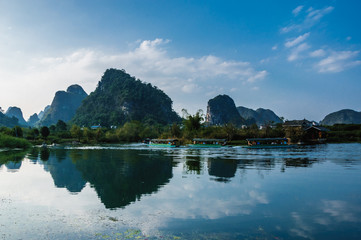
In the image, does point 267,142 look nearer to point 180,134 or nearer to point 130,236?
point 180,134

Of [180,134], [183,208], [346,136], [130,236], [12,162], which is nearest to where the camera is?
[130,236]

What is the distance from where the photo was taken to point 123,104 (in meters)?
164

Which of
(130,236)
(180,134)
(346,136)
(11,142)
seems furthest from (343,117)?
(130,236)

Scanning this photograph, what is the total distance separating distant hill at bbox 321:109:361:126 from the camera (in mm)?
180125

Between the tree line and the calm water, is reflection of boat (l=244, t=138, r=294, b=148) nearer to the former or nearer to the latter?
the tree line

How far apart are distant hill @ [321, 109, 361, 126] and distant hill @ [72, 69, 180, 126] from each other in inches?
4350

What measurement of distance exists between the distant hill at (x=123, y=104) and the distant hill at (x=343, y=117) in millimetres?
110484

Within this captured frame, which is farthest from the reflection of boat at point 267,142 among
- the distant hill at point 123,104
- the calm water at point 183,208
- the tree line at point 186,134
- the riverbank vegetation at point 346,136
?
the distant hill at point 123,104

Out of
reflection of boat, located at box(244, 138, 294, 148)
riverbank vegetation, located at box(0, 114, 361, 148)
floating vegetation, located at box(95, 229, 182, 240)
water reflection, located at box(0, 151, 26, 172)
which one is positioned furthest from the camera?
riverbank vegetation, located at box(0, 114, 361, 148)

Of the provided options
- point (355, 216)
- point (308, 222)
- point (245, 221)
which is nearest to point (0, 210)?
point (245, 221)

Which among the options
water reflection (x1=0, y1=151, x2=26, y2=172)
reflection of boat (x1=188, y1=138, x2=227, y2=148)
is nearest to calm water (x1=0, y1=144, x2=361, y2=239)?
water reflection (x1=0, y1=151, x2=26, y2=172)

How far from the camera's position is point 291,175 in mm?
18406

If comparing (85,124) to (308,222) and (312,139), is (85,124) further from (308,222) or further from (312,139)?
(308,222)

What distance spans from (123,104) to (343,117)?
15171 cm
